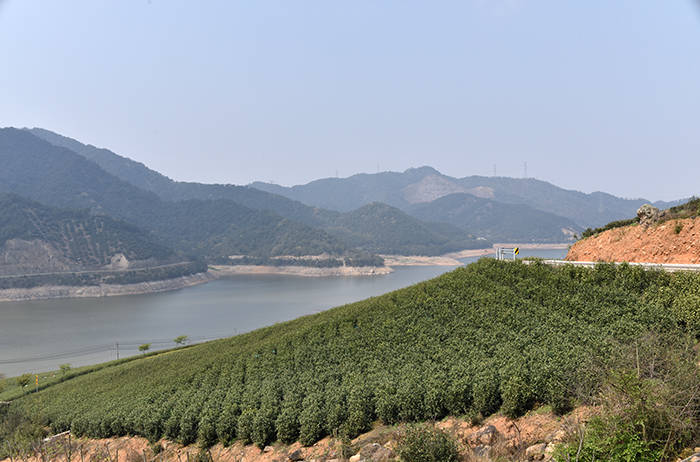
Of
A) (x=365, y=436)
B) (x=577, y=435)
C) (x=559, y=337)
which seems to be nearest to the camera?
(x=577, y=435)

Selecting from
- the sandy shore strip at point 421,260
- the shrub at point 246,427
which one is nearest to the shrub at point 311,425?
the shrub at point 246,427

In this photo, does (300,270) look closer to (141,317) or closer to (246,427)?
(141,317)

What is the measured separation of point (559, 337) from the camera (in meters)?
10.9

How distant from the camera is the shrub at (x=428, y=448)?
7387 millimetres

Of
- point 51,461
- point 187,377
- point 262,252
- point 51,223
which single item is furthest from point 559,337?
point 262,252

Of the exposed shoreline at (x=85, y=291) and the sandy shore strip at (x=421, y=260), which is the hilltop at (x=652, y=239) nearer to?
the exposed shoreline at (x=85, y=291)

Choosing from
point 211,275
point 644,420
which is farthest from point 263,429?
point 211,275

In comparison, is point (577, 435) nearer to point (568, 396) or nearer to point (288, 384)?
point (568, 396)

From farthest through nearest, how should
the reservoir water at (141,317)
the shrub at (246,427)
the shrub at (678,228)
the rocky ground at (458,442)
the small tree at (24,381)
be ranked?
the reservoir water at (141,317), the small tree at (24,381), the shrub at (678,228), the shrub at (246,427), the rocky ground at (458,442)

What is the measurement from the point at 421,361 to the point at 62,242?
433 feet

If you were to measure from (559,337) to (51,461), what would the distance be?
15726 millimetres

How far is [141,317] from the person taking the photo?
228 feet

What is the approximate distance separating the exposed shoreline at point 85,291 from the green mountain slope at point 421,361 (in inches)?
3579

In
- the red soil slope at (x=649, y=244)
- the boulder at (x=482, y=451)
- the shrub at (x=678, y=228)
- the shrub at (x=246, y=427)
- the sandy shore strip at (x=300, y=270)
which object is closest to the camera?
the boulder at (x=482, y=451)
